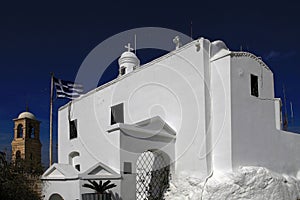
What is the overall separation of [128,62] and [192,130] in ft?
27.1

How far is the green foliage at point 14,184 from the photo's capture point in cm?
1259

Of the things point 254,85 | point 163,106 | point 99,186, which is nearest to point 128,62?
point 163,106

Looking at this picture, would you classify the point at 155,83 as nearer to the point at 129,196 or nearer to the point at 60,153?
the point at 129,196

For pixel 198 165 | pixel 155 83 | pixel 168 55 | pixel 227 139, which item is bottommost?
pixel 198 165

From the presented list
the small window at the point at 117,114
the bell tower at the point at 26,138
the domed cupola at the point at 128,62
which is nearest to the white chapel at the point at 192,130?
the small window at the point at 117,114

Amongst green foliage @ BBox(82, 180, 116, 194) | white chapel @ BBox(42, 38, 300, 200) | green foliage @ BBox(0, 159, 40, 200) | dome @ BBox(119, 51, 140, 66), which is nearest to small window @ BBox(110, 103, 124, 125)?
white chapel @ BBox(42, 38, 300, 200)

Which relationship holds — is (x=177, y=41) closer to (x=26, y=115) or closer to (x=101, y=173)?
(x=101, y=173)

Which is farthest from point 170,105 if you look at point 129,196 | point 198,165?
point 129,196

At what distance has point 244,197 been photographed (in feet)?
39.8

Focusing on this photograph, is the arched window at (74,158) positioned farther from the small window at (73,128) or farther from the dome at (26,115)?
the dome at (26,115)

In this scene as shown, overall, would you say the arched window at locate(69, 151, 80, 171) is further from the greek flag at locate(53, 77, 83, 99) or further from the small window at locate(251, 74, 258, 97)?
the small window at locate(251, 74, 258, 97)

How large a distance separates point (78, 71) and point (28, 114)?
1062 centimetres

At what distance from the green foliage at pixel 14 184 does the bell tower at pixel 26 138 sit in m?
10.9

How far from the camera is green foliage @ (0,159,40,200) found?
1259cm
